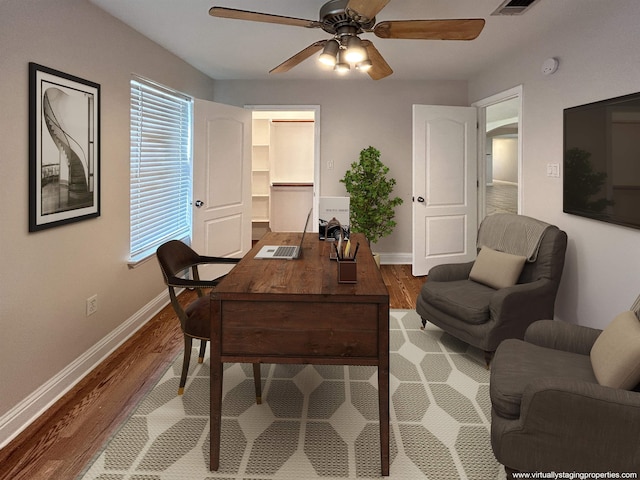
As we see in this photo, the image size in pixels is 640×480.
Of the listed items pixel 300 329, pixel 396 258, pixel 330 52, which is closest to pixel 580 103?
pixel 330 52

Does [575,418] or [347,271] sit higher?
[347,271]

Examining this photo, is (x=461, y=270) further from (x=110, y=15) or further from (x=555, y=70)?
(x=110, y=15)

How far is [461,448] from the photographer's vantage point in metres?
2.01

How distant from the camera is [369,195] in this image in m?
5.38

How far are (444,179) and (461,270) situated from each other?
1.96 metres

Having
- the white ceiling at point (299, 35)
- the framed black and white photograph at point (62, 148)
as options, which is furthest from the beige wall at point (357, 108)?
the framed black and white photograph at point (62, 148)

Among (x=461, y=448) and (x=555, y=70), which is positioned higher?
(x=555, y=70)

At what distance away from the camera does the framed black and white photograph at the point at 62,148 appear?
91.7 inches

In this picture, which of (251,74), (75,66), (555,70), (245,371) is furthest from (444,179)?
(75,66)

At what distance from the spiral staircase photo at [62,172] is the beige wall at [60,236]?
143mm

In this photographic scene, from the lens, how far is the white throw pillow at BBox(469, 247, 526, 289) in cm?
303

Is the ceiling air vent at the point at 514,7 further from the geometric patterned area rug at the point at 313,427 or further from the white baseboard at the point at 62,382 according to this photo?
the white baseboard at the point at 62,382

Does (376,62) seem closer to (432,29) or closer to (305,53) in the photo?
(305,53)

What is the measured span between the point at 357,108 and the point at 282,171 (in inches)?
88.9
